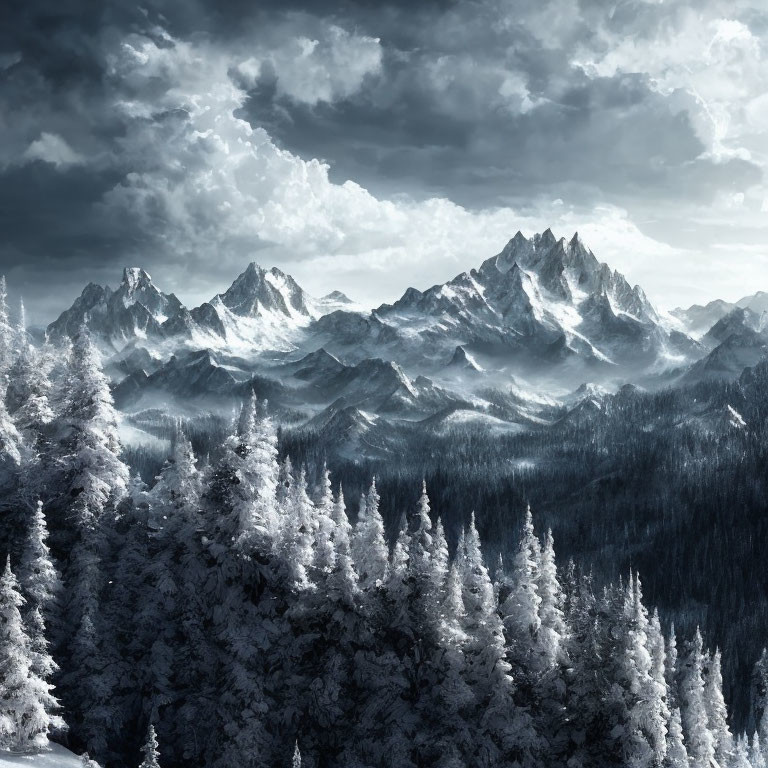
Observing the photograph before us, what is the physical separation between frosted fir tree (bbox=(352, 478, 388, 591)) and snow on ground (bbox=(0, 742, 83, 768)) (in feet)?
61.8

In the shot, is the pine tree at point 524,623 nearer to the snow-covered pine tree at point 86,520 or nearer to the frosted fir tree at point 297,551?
the frosted fir tree at point 297,551

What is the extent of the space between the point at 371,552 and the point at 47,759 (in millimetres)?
21804

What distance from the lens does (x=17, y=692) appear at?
3859 cm

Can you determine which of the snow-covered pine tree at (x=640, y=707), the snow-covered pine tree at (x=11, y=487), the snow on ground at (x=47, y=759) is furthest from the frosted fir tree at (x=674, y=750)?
the snow-covered pine tree at (x=11, y=487)

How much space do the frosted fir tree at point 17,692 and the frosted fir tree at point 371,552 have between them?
1950 centimetres

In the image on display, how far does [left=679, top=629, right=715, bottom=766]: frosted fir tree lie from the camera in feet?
210

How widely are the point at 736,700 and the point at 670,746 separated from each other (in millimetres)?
117312

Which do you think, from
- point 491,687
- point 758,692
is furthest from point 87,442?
point 758,692

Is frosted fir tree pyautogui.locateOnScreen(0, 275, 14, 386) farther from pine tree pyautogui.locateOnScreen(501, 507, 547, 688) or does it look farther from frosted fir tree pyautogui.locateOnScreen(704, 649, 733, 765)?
frosted fir tree pyautogui.locateOnScreen(704, 649, 733, 765)

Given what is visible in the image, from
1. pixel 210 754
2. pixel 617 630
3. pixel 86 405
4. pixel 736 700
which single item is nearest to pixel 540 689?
pixel 617 630

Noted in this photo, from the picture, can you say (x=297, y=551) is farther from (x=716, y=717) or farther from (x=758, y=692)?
(x=758, y=692)

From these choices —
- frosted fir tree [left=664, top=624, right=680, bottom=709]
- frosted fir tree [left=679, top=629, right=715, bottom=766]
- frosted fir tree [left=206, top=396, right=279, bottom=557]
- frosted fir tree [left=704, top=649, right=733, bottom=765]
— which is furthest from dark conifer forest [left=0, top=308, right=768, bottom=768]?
frosted fir tree [left=704, top=649, right=733, bottom=765]

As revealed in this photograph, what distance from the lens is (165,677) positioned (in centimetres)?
4725

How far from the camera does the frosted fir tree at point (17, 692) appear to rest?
1500 inches
